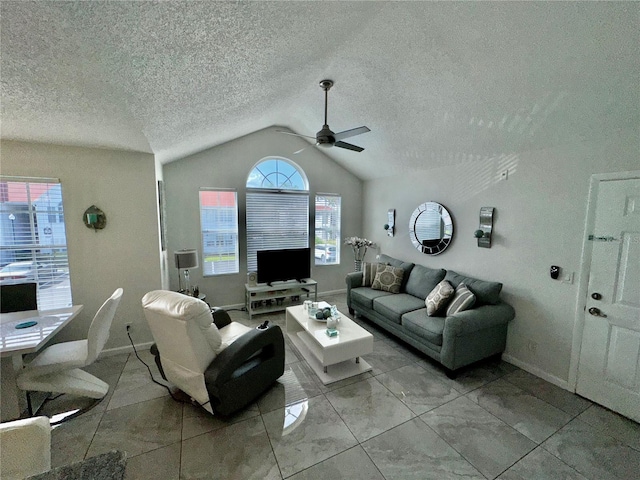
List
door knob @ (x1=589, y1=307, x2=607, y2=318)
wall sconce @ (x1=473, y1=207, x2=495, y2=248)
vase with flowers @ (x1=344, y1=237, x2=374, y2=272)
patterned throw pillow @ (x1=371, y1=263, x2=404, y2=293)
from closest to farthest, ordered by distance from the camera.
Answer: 1. door knob @ (x1=589, y1=307, x2=607, y2=318)
2. wall sconce @ (x1=473, y1=207, x2=495, y2=248)
3. patterned throw pillow @ (x1=371, y1=263, x2=404, y2=293)
4. vase with flowers @ (x1=344, y1=237, x2=374, y2=272)

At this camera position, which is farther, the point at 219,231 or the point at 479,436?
the point at 219,231

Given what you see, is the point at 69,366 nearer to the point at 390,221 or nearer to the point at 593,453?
the point at 593,453

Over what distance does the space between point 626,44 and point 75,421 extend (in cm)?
479

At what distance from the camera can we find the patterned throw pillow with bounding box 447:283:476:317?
285cm

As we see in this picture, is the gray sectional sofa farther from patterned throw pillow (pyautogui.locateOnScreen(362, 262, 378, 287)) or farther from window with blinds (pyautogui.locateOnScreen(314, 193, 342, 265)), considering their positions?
window with blinds (pyautogui.locateOnScreen(314, 193, 342, 265))

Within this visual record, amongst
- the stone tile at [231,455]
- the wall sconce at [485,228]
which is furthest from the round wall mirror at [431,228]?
the stone tile at [231,455]

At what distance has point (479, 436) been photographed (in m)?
1.98

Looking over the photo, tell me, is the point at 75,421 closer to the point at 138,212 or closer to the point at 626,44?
the point at 138,212

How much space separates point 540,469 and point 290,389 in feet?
6.43

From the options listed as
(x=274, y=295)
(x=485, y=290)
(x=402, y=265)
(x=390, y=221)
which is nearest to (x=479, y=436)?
(x=485, y=290)

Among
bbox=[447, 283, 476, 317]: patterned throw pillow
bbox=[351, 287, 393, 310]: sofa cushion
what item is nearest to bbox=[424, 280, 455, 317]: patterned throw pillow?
bbox=[447, 283, 476, 317]: patterned throw pillow

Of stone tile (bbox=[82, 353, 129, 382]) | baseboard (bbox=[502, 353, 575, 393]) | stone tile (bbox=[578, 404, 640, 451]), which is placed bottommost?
stone tile (bbox=[578, 404, 640, 451])

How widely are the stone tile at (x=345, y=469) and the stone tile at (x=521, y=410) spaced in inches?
49.9

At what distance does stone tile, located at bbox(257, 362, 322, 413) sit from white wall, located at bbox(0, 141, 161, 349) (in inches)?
74.8
